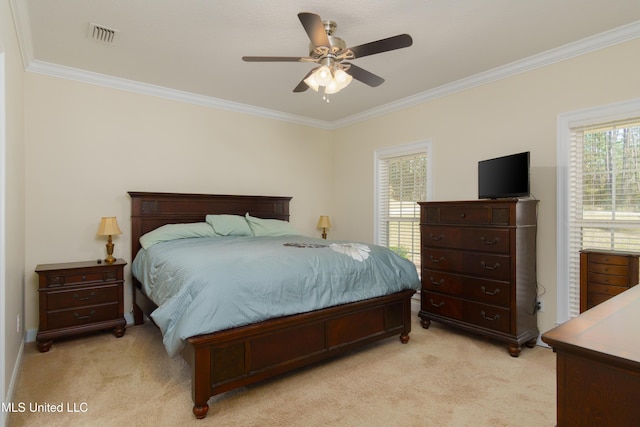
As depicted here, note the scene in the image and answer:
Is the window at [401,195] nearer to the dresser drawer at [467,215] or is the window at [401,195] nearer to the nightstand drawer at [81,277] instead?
the dresser drawer at [467,215]

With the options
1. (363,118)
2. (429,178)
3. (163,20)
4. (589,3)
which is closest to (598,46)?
(589,3)

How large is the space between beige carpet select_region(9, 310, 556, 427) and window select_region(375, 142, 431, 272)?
1.68 m

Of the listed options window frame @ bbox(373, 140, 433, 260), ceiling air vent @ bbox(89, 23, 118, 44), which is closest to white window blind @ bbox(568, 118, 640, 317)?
window frame @ bbox(373, 140, 433, 260)

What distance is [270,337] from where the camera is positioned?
91.1 inches

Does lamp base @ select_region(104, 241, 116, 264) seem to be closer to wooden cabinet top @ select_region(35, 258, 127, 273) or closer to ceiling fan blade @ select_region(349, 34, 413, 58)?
wooden cabinet top @ select_region(35, 258, 127, 273)

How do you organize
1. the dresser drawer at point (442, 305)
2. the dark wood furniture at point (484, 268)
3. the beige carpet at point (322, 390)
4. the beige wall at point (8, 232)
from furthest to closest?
the dresser drawer at point (442, 305)
the dark wood furniture at point (484, 268)
the beige carpet at point (322, 390)
the beige wall at point (8, 232)

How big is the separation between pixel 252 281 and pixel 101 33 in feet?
7.78

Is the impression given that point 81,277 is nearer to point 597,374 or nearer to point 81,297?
point 81,297

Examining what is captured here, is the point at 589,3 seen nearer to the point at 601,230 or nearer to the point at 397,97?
the point at 601,230

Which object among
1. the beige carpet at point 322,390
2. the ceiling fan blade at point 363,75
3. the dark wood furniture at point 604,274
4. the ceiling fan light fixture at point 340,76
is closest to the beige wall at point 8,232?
the beige carpet at point 322,390

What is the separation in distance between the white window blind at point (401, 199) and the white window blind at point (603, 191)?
5.19 feet

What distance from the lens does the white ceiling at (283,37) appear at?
2.46 metres

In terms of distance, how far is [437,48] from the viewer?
121 inches

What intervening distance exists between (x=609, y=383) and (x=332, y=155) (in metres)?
5.06
